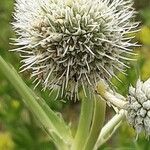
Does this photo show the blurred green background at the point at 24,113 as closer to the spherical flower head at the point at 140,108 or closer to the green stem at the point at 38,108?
the green stem at the point at 38,108

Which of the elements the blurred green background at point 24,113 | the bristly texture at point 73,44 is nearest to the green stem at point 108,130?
the bristly texture at point 73,44

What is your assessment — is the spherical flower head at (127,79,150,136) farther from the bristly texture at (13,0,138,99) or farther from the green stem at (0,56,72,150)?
the green stem at (0,56,72,150)

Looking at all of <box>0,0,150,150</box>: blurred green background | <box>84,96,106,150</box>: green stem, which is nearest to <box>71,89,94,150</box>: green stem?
<box>84,96,106,150</box>: green stem

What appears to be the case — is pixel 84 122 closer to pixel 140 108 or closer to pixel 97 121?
pixel 97 121

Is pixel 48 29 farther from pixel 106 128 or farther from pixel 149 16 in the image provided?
pixel 149 16

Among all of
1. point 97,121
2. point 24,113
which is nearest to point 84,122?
point 97,121

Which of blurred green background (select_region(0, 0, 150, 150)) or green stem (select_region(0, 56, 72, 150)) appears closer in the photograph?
green stem (select_region(0, 56, 72, 150))
